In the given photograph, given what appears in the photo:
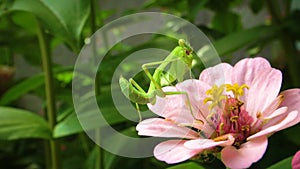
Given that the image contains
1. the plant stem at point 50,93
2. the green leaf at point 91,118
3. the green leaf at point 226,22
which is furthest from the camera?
the green leaf at point 226,22

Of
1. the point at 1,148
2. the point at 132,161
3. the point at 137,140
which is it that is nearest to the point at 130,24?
the point at 137,140

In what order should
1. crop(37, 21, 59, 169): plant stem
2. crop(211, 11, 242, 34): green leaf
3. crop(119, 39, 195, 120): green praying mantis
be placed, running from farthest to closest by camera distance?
crop(211, 11, 242, 34): green leaf
crop(37, 21, 59, 169): plant stem
crop(119, 39, 195, 120): green praying mantis

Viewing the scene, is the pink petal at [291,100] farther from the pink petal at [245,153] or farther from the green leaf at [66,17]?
the green leaf at [66,17]

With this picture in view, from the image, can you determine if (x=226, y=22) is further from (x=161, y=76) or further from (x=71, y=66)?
(x=161, y=76)

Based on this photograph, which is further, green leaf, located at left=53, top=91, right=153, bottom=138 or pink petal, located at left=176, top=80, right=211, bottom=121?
green leaf, located at left=53, top=91, right=153, bottom=138

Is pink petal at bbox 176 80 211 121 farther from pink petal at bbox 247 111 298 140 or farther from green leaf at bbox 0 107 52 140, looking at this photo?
green leaf at bbox 0 107 52 140

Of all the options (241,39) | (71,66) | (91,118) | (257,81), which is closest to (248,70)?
(257,81)

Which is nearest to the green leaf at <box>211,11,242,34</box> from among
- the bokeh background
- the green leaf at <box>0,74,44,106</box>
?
the bokeh background

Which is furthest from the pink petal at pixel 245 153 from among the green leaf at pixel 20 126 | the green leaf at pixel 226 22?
the green leaf at pixel 226 22

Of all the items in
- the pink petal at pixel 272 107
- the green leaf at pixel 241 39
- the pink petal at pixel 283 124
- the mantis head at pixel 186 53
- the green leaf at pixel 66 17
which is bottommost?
the pink petal at pixel 283 124
